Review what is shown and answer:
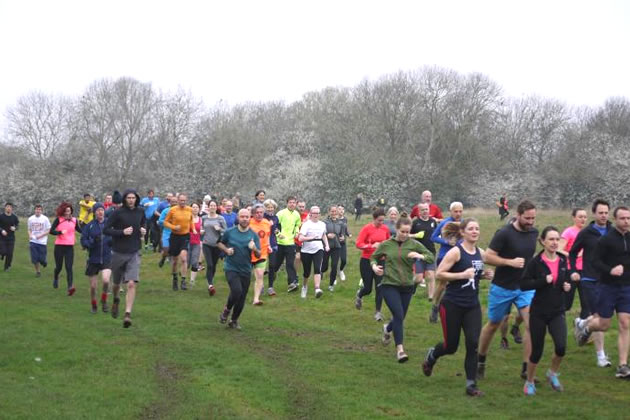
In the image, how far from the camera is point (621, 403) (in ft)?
26.5

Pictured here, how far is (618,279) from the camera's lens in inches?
359

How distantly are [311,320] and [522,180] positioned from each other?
45.4 m

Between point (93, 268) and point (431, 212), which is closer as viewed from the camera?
point (93, 268)

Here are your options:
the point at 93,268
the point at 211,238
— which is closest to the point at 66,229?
the point at 93,268

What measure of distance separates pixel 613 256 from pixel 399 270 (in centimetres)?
285

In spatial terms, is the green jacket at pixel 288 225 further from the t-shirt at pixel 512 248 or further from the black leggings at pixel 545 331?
the black leggings at pixel 545 331

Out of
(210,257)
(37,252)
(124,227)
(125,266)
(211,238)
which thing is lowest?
(37,252)

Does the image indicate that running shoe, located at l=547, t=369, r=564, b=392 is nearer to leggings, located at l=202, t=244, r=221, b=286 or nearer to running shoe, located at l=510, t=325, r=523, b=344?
running shoe, located at l=510, t=325, r=523, b=344

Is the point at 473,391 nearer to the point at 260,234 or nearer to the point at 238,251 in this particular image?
the point at 238,251

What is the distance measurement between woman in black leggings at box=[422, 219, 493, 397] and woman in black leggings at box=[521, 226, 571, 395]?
1.95ft

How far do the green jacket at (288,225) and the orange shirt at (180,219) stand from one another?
6.99ft

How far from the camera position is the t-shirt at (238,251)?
12273mm

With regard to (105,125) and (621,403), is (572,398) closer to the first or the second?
(621,403)

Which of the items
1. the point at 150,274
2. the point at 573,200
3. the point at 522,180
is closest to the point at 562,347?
the point at 150,274
